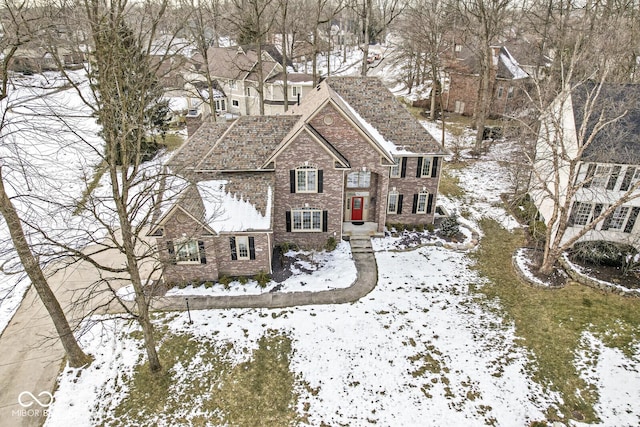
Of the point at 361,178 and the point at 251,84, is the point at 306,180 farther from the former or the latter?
the point at 251,84

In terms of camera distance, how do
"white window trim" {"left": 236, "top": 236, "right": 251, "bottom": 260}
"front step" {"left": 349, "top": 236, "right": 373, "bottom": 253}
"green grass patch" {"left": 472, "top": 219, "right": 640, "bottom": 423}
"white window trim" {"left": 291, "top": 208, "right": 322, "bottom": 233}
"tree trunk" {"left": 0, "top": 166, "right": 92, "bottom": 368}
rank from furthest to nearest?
"front step" {"left": 349, "top": 236, "right": 373, "bottom": 253}
"white window trim" {"left": 291, "top": 208, "right": 322, "bottom": 233}
"white window trim" {"left": 236, "top": 236, "right": 251, "bottom": 260}
"green grass patch" {"left": 472, "top": 219, "right": 640, "bottom": 423}
"tree trunk" {"left": 0, "top": 166, "right": 92, "bottom": 368}

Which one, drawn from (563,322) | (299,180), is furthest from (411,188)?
(563,322)

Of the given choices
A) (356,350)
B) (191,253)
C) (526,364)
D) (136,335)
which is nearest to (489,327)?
(526,364)

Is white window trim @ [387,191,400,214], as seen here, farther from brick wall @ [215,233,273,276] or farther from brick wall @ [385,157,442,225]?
brick wall @ [215,233,273,276]

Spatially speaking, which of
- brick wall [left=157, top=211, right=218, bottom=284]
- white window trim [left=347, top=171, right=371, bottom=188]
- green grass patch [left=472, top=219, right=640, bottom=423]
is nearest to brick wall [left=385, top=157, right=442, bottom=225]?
white window trim [left=347, top=171, right=371, bottom=188]

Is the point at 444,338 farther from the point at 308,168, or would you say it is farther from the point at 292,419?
the point at 308,168

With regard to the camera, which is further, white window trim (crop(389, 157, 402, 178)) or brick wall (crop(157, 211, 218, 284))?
white window trim (crop(389, 157, 402, 178))
